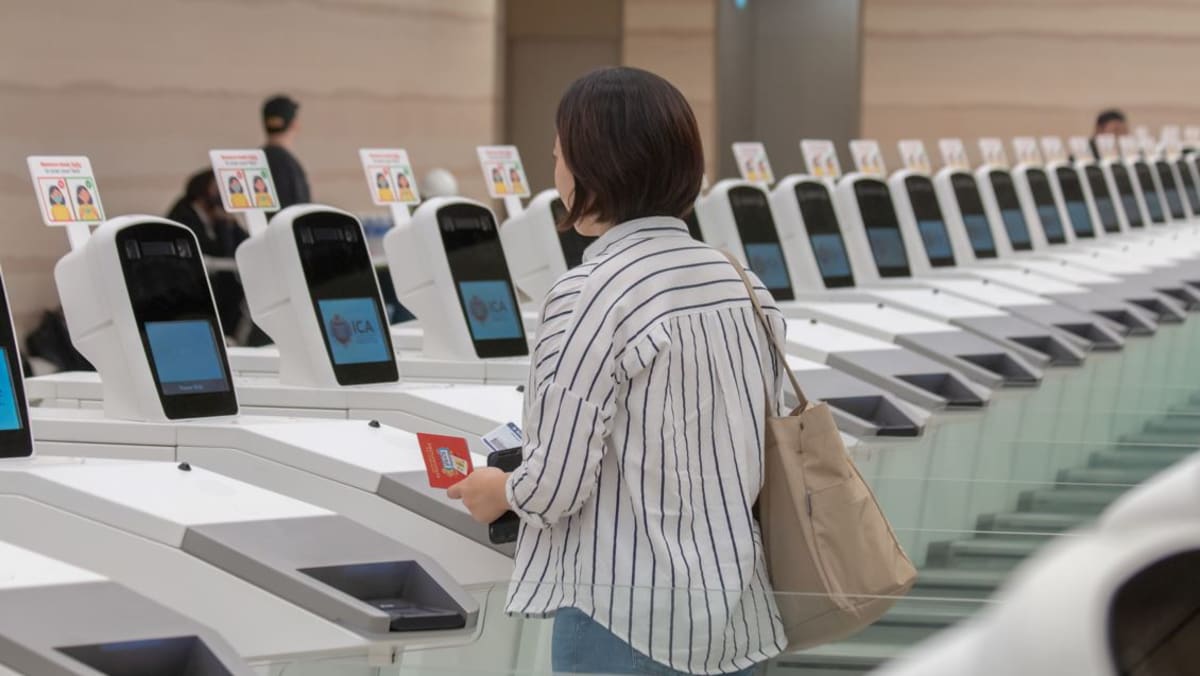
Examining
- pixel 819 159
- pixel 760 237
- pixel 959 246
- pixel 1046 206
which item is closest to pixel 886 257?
pixel 819 159

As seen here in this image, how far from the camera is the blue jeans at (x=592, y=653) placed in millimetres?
2221

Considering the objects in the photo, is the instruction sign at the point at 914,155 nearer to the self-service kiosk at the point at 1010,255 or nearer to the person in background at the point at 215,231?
the self-service kiosk at the point at 1010,255

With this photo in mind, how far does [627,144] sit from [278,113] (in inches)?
270

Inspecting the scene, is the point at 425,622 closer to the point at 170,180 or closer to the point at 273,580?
the point at 273,580

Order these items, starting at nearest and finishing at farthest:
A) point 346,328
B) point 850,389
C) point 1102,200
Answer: point 346,328, point 850,389, point 1102,200

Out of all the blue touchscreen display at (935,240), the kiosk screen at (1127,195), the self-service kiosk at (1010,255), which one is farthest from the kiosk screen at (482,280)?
the kiosk screen at (1127,195)

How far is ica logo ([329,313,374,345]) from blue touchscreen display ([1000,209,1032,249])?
283 inches

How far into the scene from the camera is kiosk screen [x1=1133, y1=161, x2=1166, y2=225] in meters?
15.0

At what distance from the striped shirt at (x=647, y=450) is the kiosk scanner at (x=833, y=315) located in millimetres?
3530

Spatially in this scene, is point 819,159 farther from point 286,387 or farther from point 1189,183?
point 1189,183

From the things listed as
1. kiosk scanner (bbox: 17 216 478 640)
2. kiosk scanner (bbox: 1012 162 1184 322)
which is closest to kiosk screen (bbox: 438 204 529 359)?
kiosk scanner (bbox: 17 216 478 640)

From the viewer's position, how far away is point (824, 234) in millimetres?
8031

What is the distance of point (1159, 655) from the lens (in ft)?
3.37

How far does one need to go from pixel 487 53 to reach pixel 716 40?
3.74 m
